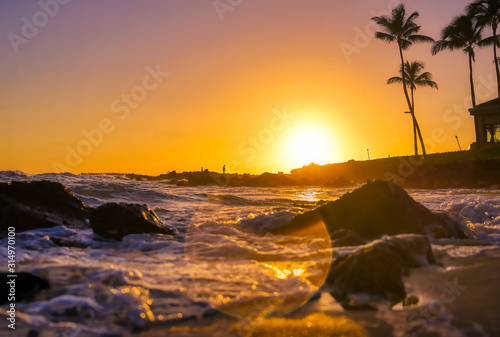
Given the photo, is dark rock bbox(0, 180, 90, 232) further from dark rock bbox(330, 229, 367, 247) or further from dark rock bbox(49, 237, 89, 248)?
dark rock bbox(330, 229, 367, 247)

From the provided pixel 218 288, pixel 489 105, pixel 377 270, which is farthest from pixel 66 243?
pixel 489 105

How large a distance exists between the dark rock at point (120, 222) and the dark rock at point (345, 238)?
2.49m

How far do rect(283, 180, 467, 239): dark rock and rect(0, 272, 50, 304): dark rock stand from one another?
3609mm

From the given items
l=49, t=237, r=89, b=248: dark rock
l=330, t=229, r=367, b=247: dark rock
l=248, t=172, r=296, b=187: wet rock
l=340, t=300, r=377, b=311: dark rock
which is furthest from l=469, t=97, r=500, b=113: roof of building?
l=340, t=300, r=377, b=311: dark rock

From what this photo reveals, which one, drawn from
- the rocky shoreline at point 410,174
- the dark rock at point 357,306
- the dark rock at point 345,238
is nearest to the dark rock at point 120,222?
the dark rock at point 345,238

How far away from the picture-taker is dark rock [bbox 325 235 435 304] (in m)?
2.90

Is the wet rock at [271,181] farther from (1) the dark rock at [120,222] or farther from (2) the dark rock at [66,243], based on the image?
(2) the dark rock at [66,243]

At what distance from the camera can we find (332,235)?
518cm

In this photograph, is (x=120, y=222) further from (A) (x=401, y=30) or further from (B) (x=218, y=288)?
(A) (x=401, y=30)

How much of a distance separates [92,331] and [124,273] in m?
1.15

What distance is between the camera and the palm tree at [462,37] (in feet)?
107

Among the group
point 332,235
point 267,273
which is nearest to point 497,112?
point 332,235

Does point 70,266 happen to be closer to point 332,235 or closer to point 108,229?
point 108,229

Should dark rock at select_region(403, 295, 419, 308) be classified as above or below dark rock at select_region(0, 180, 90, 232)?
below
